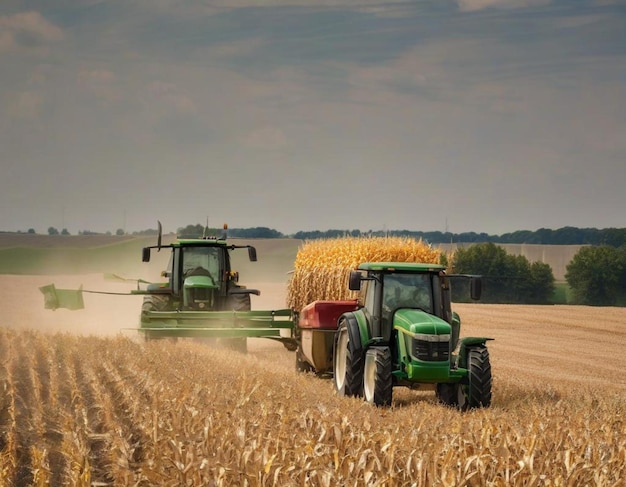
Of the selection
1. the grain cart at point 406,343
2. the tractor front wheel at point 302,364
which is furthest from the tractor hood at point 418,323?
the tractor front wheel at point 302,364

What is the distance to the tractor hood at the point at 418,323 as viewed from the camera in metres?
11.6

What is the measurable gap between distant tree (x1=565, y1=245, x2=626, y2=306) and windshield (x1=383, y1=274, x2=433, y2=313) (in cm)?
3782

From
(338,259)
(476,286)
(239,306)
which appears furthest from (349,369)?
(338,259)

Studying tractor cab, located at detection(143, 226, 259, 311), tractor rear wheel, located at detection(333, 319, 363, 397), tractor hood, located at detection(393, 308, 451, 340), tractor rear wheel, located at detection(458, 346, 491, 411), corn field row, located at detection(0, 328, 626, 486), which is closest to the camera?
corn field row, located at detection(0, 328, 626, 486)

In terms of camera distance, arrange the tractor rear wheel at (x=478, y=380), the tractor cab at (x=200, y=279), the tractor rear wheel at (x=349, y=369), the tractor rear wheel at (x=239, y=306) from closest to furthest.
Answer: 1. the tractor rear wheel at (x=478, y=380)
2. the tractor rear wheel at (x=349, y=369)
3. the tractor cab at (x=200, y=279)
4. the tractor rear wheel at (x=239, y=306)

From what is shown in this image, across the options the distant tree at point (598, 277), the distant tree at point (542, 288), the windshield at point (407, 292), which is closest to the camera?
the windshield at point (407, 292)

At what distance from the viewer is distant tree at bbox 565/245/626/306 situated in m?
48.3

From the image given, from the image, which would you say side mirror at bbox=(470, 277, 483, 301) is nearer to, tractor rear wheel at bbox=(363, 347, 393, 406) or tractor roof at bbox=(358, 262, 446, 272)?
tractor roof at bbox=(358, 262, 446, 272)

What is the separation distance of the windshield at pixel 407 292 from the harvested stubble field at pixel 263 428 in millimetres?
1322

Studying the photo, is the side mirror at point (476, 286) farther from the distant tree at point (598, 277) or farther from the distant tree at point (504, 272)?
the distant tree at point (598, 277)

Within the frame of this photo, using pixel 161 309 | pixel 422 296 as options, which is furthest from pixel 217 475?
pixel 161 309

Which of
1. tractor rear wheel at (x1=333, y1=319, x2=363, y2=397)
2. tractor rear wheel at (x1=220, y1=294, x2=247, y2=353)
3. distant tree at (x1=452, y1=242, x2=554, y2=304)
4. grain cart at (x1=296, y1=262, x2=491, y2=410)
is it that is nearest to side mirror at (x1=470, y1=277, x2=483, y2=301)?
grain cart at (x1=296, y1=262, x2=491, y2=410)

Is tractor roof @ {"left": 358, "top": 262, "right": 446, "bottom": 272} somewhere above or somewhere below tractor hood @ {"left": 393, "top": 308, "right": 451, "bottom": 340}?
above

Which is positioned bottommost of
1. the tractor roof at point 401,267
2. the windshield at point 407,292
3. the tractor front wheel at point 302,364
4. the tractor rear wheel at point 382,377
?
the tractor front wheel at point 302,364
